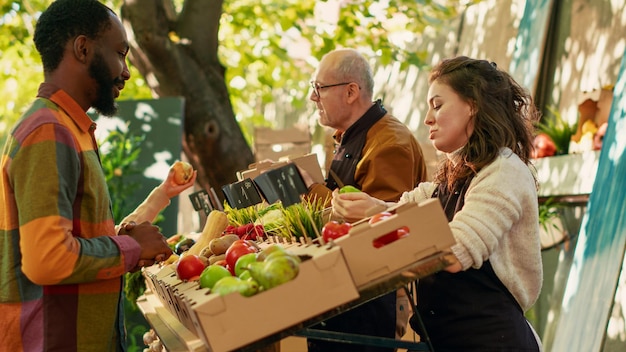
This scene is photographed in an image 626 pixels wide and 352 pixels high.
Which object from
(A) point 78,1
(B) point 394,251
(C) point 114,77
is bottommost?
(B) point 394,251

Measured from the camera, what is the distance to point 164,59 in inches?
296

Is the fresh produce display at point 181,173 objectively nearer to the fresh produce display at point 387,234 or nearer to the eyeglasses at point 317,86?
the eyeglasses at point 317,86

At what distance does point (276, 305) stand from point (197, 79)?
17.5 feet

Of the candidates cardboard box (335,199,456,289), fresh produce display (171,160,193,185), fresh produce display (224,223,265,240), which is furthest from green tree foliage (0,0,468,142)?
cardboard box (335,199,456,289)

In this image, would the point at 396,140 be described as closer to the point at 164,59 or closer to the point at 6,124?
the point at 164,59

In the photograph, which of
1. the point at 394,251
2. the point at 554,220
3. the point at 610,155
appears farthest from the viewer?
the point at 554,220

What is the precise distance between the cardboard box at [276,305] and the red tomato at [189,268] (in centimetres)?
68

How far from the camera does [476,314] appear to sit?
3.11 metres

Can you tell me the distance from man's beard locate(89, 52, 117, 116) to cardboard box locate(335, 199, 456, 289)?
957mm

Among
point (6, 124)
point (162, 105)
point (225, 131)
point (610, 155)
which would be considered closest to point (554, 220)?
point (610, 155)

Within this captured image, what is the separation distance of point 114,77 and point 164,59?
452cm

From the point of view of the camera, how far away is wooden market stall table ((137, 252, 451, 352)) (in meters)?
2.62

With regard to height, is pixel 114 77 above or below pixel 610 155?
above

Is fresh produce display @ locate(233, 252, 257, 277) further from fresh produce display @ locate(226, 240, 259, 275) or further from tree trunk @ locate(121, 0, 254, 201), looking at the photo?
tree trunk @ locate(121, 0, 254, 201)
